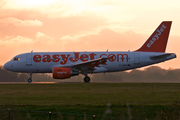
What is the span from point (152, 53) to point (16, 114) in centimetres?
2327

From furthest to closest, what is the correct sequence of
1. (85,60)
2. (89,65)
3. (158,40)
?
(158,40) → (85,60) → (89,65)

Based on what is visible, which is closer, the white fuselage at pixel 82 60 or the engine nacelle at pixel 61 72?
the engine nacelle at pixel 61 72

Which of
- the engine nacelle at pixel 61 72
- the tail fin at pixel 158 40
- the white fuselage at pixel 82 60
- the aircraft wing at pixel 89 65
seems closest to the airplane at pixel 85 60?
the white fuselage at pixel 82 60

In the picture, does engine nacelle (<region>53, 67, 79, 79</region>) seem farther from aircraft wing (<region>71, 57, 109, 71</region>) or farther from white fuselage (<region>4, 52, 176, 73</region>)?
white fuselage (<region>4, 52, 176, 73</region>)

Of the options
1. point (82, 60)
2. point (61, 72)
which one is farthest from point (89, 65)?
point (61, 72)

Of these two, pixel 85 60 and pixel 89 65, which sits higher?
pixel 85 60

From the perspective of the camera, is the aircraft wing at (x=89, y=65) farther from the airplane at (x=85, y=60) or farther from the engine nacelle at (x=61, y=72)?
the engine nacelle at (x=61, y=72)

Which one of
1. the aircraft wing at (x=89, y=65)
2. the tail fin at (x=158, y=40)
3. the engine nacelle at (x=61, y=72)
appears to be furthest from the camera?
the tail fin at (x=158, y=40)

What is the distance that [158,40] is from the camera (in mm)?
32844

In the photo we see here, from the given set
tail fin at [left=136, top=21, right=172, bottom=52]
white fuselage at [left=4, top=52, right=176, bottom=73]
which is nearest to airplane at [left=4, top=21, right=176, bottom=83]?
white fuselage at [left=4, top=52, right=176, bottom=73]

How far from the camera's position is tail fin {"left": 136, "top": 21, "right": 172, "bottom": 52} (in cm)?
3272

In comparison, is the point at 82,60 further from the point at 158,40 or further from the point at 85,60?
the point at 158,40

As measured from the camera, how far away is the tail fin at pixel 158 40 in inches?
1288

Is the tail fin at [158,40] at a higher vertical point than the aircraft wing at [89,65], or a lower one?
higher
